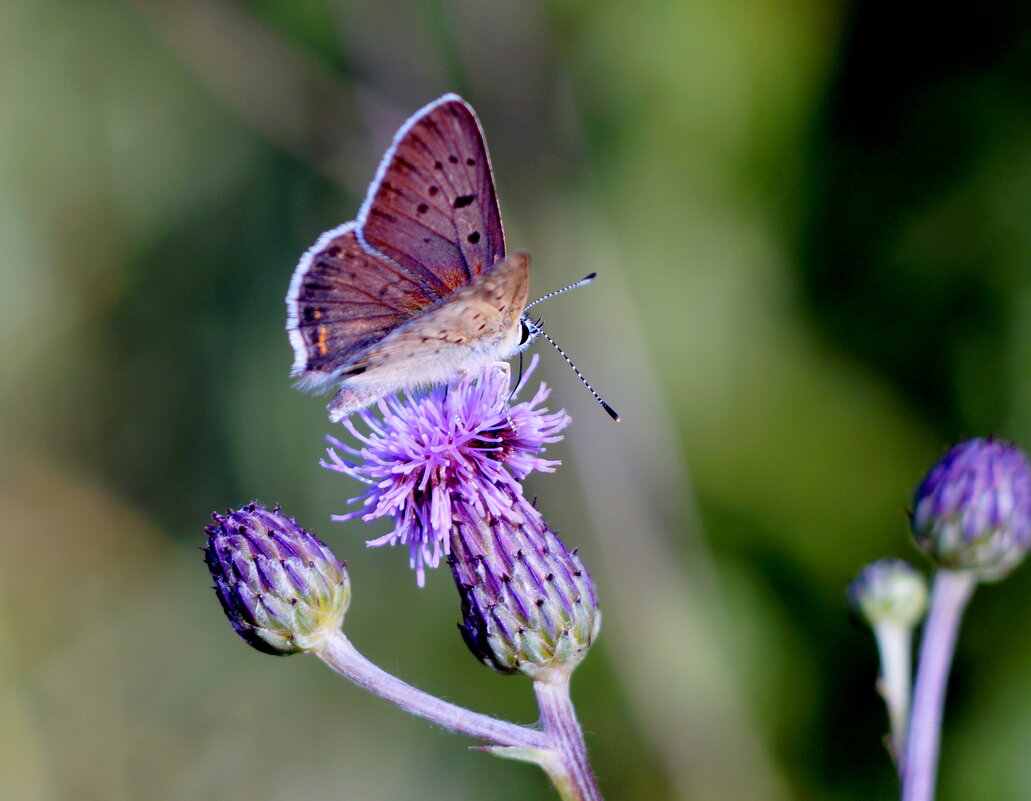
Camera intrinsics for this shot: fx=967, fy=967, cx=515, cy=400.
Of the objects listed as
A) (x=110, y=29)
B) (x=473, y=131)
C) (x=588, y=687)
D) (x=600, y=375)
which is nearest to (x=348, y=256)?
(x=473, y=131)

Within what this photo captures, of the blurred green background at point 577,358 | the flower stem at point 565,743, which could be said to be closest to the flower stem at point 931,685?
the flower stem at point 565,743

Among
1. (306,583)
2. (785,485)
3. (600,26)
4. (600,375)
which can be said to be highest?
(600,26)

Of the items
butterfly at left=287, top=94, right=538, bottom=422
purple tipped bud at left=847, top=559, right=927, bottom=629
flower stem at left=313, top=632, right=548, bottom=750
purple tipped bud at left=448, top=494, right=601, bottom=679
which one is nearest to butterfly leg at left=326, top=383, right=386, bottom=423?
butterfly at left=287, top=94, right=538, bottom=422

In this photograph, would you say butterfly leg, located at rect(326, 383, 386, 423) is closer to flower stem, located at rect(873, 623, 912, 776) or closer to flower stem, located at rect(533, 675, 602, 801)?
flower stem, located at rect(533, 675, 602, 801)

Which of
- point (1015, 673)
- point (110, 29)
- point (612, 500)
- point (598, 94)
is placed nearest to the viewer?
point (1015, 673)

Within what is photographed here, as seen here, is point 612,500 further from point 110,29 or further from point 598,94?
point 110,29

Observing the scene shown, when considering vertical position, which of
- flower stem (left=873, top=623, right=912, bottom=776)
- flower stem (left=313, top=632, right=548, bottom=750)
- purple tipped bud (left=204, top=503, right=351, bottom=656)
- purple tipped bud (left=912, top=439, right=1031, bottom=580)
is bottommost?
flower stem (left=873, top=623, right=912, bottom=776)

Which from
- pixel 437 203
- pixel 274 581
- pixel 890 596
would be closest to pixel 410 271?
pixel 437 203

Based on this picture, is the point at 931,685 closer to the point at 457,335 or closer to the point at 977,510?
the point at 977,510
